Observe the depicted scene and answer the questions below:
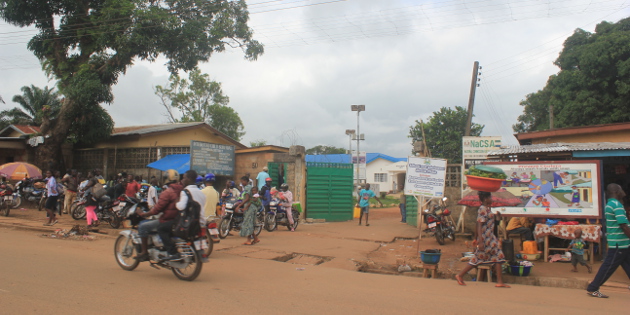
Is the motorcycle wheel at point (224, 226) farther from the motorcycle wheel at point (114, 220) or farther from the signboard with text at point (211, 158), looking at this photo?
the signboard with text at point (211, 158)

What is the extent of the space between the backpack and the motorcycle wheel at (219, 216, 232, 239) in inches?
201

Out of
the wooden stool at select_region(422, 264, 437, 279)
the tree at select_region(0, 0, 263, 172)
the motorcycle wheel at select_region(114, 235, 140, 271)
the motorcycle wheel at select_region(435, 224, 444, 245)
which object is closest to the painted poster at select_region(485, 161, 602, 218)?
the motorcycle wheel at select_region(435, 224, 444, 245)

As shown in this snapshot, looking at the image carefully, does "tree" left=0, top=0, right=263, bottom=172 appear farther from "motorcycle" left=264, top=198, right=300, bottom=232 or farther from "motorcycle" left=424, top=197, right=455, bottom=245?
"motorcycle" left=424, top=197, right=455, bottom=245

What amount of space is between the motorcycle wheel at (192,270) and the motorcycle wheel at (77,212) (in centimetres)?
924

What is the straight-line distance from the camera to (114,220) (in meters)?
12.9

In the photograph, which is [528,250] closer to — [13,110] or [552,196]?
[552,196]

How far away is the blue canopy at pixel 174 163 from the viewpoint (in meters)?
18.1

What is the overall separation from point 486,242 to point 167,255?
5098 millimetres

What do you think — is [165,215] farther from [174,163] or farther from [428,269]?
[174,163]

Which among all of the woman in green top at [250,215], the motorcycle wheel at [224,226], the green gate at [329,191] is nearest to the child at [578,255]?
the woman in green top at [250,215]

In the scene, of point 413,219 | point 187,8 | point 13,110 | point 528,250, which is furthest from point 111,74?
point 13,110

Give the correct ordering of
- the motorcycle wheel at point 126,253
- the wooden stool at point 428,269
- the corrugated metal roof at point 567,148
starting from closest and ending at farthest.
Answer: the motorcycle wheel at point 126,253 < the wooden stool at point 428,269 < the corrugated metal roof at point 567,148

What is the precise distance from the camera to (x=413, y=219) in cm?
1653

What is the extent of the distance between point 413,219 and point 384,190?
30899 mm
